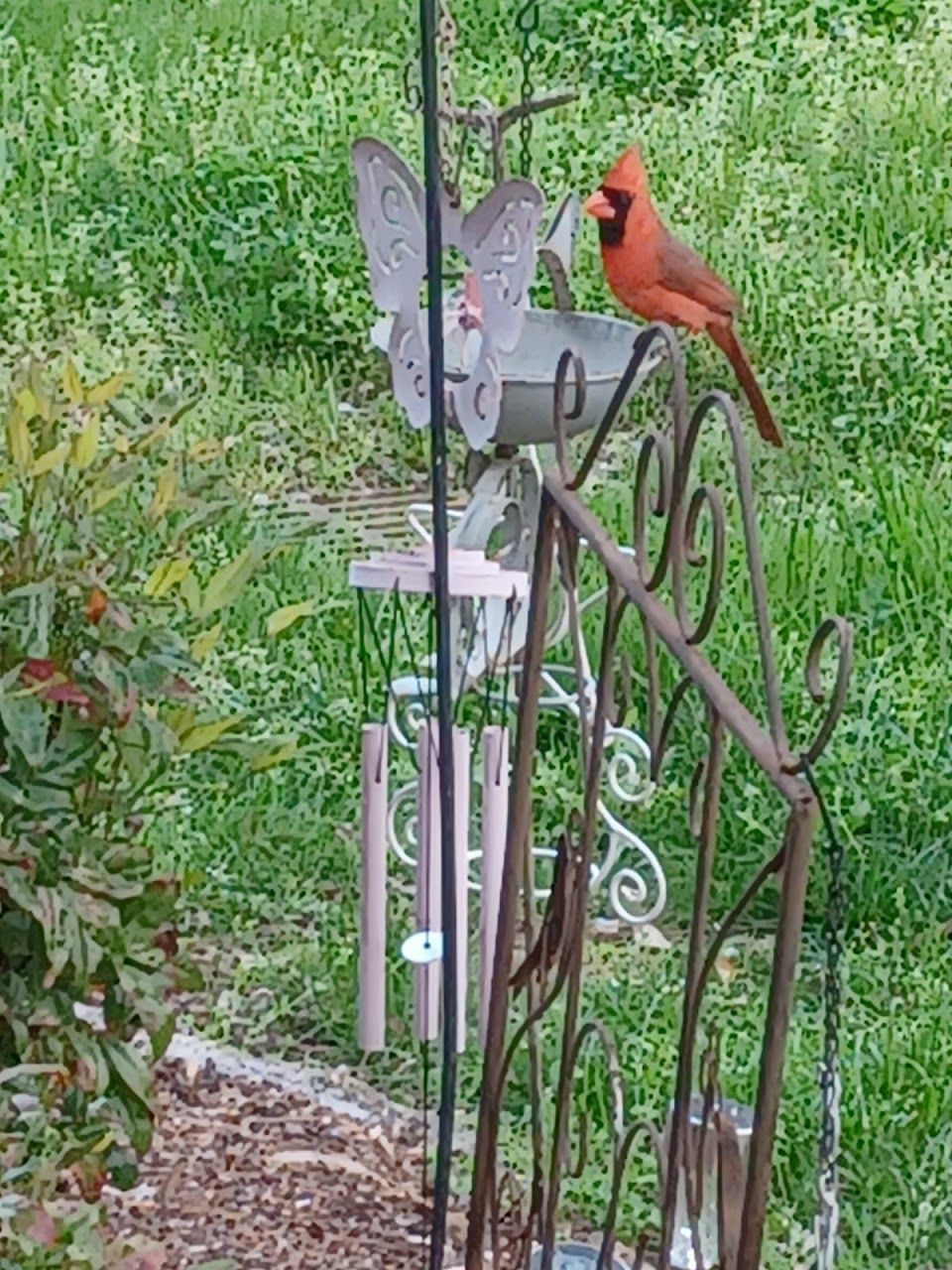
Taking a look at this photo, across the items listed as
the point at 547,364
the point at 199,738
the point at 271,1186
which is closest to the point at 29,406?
the point at 199,738

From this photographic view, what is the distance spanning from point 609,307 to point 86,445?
2441mm

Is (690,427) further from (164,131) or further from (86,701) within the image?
(164,131)

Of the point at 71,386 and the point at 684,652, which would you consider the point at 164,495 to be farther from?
the point at 684,652

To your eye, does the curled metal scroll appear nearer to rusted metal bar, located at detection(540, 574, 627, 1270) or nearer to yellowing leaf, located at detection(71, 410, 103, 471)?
rusted metal bar, located at detection(540, 574, 627, 1270)

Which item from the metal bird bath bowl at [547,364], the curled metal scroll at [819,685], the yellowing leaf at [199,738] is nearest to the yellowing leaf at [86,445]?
the yellowing leaf at [199,738]

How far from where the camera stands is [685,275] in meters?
2.86

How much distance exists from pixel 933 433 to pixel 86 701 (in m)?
2.53

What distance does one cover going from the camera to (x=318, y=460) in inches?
164

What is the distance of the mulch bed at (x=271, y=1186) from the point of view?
2414mm

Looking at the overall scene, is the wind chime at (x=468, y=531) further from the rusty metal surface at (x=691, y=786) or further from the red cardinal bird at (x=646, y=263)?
the red cardinal bird at (x=646, y=263)

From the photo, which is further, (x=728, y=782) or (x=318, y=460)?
(x=318, y=460)

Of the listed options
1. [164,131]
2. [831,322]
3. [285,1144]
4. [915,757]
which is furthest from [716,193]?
[285,1144]

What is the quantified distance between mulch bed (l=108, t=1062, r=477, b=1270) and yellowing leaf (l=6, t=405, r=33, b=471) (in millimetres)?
751

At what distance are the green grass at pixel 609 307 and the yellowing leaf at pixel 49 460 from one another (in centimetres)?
93
